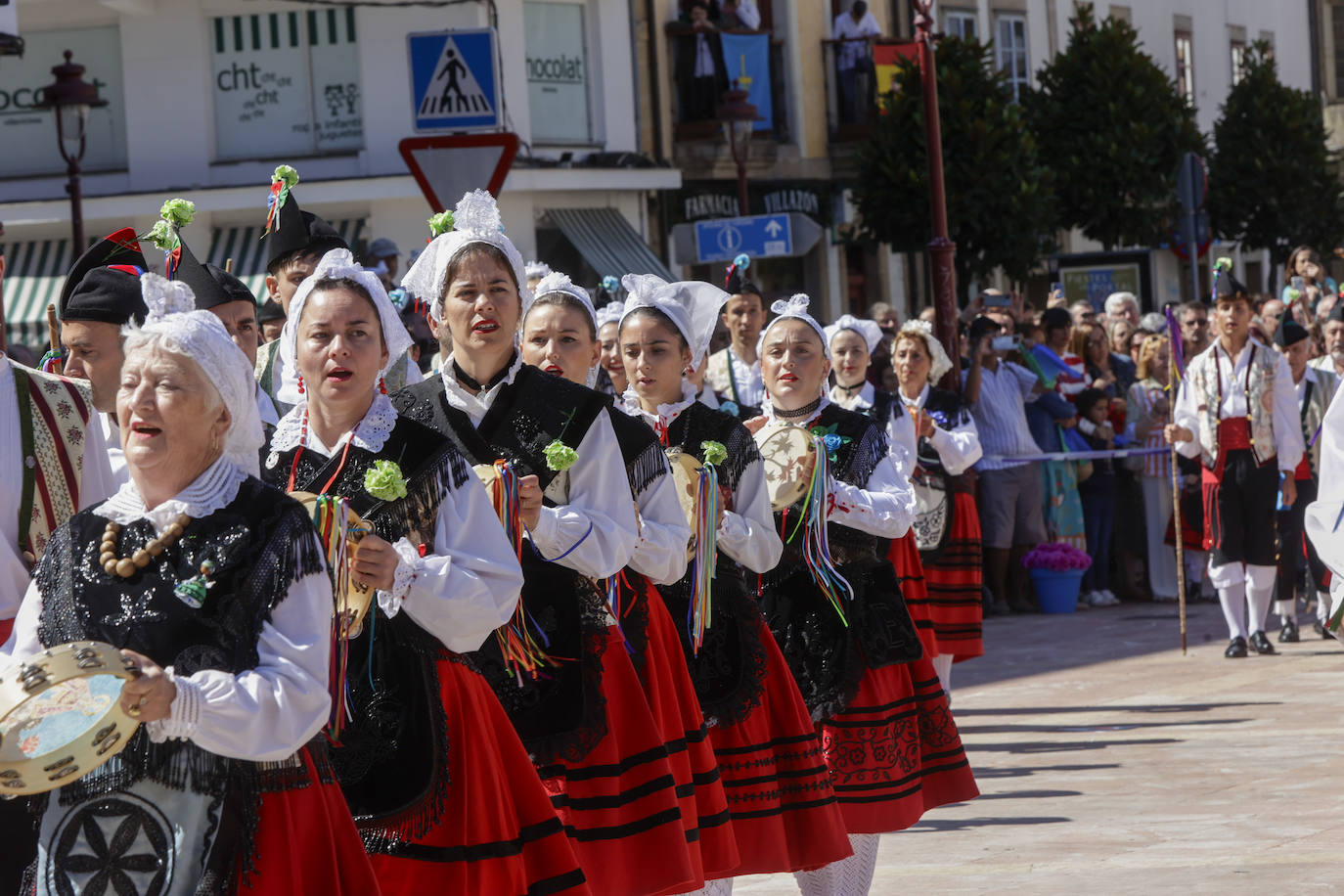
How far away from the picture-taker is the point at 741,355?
36.9 ft

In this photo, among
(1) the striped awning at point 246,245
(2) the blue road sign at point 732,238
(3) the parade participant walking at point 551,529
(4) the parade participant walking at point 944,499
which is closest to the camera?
(3) the parade participant walking at point 551,529

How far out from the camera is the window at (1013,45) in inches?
1169

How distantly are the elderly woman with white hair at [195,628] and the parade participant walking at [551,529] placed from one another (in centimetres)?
137

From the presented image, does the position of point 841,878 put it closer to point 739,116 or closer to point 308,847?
point 308,847

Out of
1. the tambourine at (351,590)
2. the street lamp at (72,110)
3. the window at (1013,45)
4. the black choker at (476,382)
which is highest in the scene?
the window at (1013,45)

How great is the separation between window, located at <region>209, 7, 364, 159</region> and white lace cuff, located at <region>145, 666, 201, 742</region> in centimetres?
1839

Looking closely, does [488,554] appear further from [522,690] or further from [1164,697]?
[1164,697]

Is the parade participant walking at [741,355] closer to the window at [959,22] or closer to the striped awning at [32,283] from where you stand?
the striped awning at [32,283]

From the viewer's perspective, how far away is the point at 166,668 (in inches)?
146

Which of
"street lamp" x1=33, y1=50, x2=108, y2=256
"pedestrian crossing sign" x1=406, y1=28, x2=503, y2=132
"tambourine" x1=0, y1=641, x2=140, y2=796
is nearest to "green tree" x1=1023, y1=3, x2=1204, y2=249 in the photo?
"street lamp" x1=33, y1=50, x2=108, y2=256

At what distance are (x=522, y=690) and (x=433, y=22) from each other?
1678cm

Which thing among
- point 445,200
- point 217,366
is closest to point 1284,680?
point 445,200

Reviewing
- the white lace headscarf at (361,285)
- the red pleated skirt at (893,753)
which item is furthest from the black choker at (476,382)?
the red pleated skirt at (893,753)

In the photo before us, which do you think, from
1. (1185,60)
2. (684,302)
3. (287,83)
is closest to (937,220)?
(287,83)
